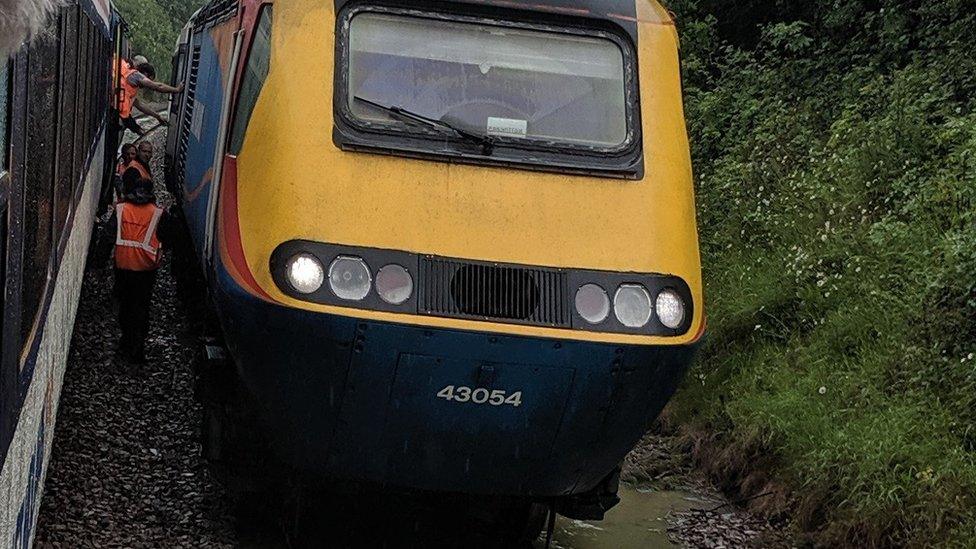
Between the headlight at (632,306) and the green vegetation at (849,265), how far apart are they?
1931mm

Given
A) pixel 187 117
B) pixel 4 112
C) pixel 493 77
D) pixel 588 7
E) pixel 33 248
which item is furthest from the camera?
pixel 187 117

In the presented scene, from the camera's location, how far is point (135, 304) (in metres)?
9.79

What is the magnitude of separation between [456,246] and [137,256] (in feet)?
15.2

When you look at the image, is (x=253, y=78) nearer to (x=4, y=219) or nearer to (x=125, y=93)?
(x=4, y=219)

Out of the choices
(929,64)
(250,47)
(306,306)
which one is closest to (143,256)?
(250,47)

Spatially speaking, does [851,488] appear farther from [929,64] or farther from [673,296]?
[929,64]

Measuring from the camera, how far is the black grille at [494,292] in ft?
18.3

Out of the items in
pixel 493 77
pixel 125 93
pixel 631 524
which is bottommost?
pixel 631 524

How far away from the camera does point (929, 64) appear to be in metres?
11.1

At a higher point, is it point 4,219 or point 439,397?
point 4,219

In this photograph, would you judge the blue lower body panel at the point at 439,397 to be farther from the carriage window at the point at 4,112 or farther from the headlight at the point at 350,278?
the carriage window at the point at 4,112

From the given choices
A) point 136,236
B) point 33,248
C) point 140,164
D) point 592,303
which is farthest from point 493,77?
point 140,164

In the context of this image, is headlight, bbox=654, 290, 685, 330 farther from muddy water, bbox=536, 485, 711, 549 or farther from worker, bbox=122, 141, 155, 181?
worker, bbox=122, 141, 155, 181

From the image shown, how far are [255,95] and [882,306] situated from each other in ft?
14.4
